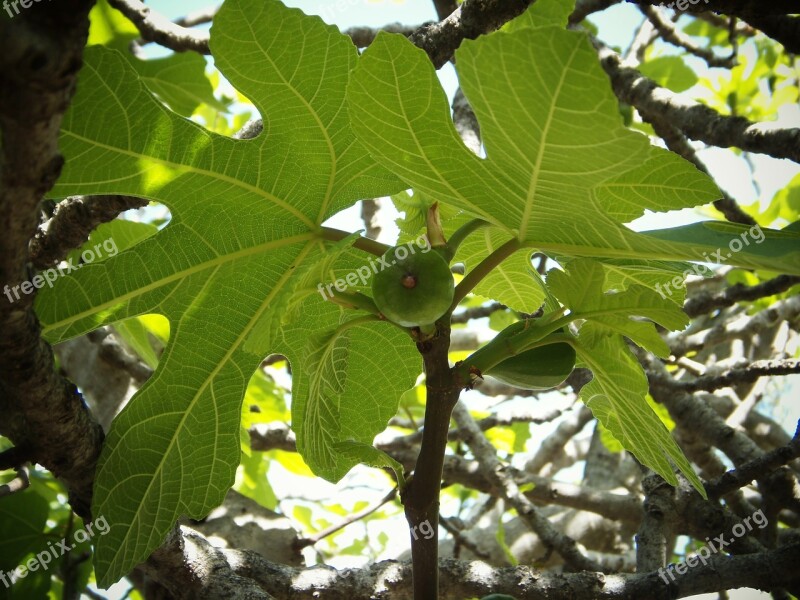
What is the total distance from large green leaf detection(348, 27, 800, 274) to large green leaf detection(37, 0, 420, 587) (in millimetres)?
243

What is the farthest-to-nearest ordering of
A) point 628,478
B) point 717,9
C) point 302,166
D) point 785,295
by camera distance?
1. point 628,478
2. point 785,295
3. point 717,9
4. point 302,166

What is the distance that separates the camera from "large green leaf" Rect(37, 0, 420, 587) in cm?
129

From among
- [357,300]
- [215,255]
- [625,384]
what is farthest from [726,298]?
[215,255]

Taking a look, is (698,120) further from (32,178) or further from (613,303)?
(32,178)

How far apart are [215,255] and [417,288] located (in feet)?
1.85

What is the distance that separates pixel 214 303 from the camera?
1528mm

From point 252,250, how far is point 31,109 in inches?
29.6

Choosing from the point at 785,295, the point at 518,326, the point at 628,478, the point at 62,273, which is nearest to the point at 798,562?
the point at 518,326

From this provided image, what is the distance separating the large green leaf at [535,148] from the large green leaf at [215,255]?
0.24m

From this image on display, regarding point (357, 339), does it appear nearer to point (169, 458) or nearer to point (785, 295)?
point (169, 458)

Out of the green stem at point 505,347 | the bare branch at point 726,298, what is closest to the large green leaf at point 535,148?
the green stem at point 505,347

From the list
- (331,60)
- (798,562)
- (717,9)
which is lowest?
(798,562)

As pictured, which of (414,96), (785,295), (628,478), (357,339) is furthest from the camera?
(628,478)

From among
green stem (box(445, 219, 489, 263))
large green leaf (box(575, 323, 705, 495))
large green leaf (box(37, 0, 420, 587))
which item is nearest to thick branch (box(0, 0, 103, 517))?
large green leaf (box(37, 0, 420, 587))
